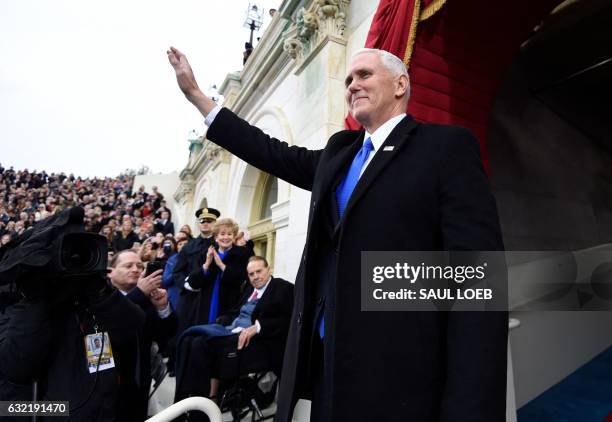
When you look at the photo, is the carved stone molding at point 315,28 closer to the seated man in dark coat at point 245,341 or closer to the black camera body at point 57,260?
the seated man in dark coat at point 245,341

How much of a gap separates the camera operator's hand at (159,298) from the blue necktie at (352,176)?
1987 mm

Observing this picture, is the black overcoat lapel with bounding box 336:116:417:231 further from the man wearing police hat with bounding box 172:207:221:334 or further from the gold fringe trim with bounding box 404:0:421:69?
the man wearing police hat with bounding box 172:207:221:334

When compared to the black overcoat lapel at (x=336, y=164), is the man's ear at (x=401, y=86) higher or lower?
higher

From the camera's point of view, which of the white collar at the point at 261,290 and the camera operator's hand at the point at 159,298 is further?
the white collar at the point at 261,290

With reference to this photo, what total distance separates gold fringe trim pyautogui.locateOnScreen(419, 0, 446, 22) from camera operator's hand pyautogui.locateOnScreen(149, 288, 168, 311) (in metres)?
3.16

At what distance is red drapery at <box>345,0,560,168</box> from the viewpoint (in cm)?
296

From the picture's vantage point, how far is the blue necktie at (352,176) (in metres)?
1.15

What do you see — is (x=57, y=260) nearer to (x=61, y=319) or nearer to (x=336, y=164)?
(x=61, y=319)

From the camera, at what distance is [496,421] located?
781mm

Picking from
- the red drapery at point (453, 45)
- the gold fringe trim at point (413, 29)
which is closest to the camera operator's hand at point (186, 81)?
the red drapery at point (453, 45)

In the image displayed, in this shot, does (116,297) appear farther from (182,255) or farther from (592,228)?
(592,228)

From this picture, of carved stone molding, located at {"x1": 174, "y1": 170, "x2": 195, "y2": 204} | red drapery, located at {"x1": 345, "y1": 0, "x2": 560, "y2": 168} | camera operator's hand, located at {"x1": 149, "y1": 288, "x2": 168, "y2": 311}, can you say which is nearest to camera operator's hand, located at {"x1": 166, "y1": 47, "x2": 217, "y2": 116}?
camera operator's hand, located at {"x1": 149, "y1": 288, "x2": 168, "y2": 311}

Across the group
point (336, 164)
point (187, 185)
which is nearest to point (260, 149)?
point (336, 164)

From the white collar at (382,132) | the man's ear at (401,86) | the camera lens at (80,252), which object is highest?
the man's ear at (401,86)
